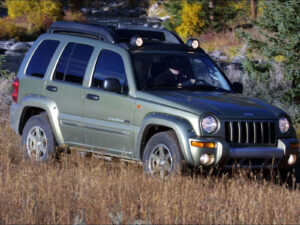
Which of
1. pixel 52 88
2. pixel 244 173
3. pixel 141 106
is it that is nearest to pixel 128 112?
pixel 141 106

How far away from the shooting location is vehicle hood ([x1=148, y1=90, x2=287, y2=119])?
8188 millimetres

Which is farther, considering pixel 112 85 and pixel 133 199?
pixel 112 85

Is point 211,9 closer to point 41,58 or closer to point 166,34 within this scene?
point 166,34

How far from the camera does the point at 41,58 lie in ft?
32.8

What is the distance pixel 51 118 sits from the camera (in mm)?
9555

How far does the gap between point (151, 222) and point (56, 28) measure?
14.2 feet

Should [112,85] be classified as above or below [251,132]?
above

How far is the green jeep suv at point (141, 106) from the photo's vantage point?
26.7 ft

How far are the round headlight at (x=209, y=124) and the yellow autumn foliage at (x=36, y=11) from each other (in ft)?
156

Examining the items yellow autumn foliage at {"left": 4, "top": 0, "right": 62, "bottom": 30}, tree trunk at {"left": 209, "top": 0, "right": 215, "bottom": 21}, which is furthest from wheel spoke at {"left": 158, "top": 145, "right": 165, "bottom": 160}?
yellow autumn foliage at {"left": 4, "top": 0, "right": 62, "bottom": 30}

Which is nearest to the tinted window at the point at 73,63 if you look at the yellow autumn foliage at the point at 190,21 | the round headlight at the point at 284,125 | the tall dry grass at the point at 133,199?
the tall dry grass at the point at 133,199

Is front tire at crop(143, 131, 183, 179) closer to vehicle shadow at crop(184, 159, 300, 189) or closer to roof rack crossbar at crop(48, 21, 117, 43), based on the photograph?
vehicle shadow at crop(184, 159, 300, 189)

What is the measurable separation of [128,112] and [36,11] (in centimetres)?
4952

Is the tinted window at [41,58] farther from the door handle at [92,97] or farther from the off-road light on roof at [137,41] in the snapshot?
the off-road light on roof at [137,41]
